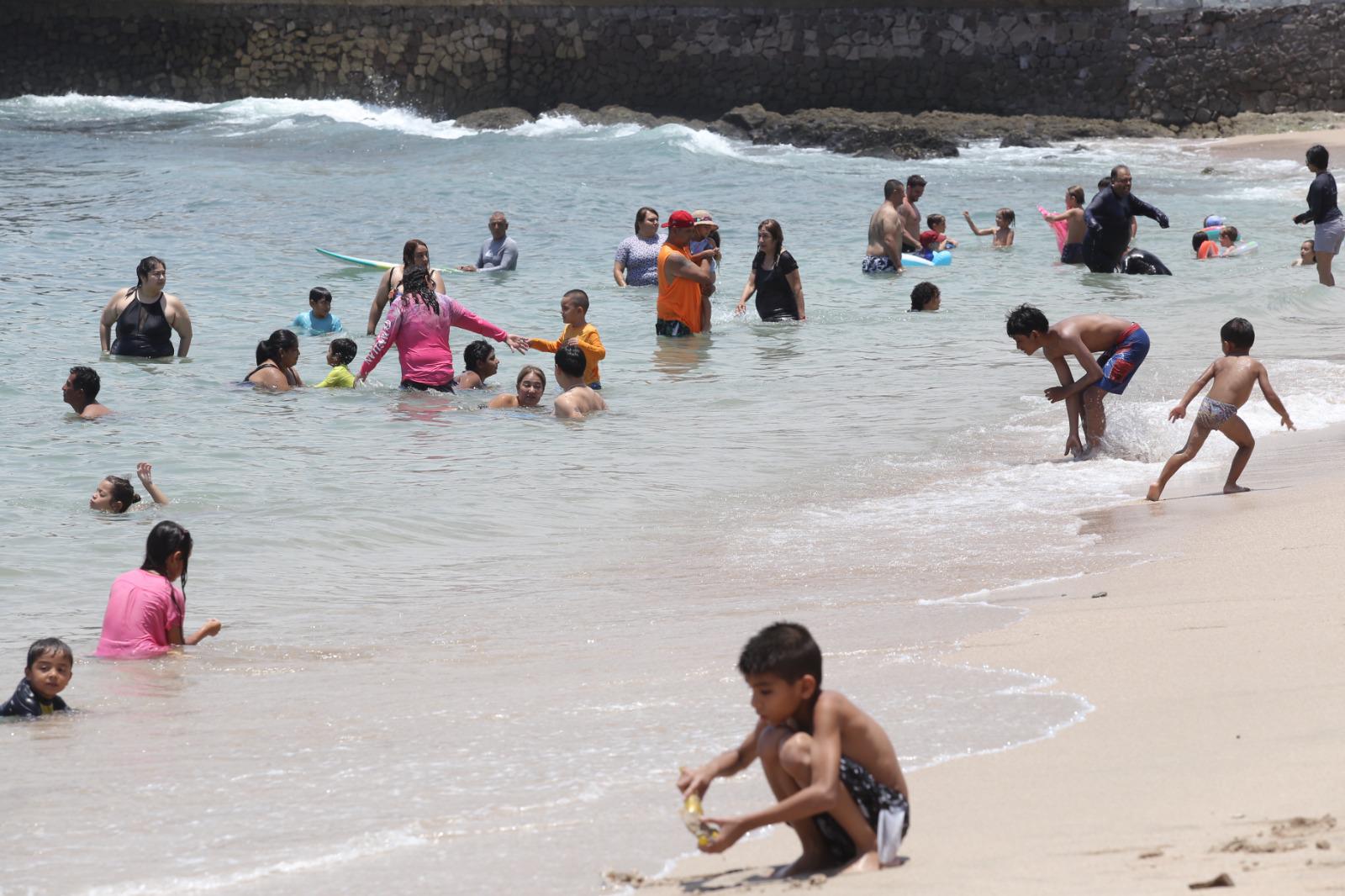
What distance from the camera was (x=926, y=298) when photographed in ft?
53.1

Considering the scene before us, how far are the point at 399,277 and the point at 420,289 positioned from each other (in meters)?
1.88

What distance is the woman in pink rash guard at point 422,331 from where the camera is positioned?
11.4 metres

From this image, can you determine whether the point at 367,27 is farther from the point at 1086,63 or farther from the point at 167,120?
the point at 1086,63

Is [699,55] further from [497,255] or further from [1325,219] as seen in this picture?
[1325,219]

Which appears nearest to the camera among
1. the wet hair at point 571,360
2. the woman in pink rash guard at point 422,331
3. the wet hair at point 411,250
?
the wet hair at point 571,360

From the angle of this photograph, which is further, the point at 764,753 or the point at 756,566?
the point at 756,566

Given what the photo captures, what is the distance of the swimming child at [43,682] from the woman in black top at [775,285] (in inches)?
392

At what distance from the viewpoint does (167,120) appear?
39.4 m

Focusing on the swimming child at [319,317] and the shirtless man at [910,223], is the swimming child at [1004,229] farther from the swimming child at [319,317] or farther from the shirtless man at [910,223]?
the swimming child at [319,317]

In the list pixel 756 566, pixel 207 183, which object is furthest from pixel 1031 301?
pixel 207 183

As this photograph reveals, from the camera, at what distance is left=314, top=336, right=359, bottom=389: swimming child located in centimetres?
1213

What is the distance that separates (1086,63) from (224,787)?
33.5 m

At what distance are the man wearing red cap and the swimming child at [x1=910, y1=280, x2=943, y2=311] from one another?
2.59 meters

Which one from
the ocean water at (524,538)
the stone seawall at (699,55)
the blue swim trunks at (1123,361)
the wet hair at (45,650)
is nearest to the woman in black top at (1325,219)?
the ocean water at (524,538)
